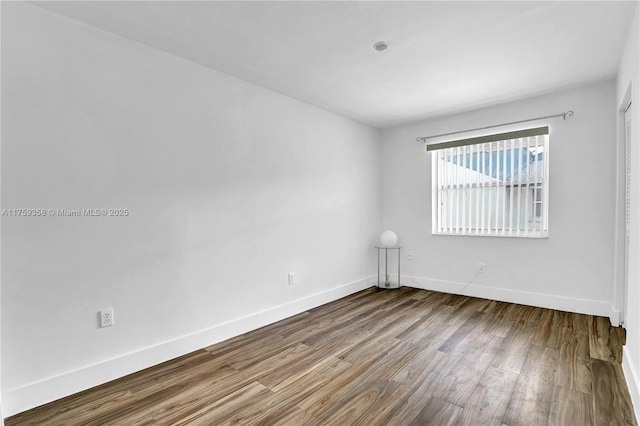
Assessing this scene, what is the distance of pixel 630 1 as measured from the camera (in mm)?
1945

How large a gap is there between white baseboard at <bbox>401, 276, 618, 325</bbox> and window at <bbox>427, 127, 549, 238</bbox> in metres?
0.68

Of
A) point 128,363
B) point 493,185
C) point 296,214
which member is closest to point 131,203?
point 128,363

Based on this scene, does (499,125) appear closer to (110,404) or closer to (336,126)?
(336,126)

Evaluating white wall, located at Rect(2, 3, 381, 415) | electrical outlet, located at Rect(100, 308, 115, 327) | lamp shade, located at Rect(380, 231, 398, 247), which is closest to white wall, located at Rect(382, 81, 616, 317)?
lamp shade, located at Rect(380, 231, 398, 247)

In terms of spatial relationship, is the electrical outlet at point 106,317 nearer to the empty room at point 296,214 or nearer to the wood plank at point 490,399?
the empty room at point 296,214

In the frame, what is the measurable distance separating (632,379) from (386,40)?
8.76 ft

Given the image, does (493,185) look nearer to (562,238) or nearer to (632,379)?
(562,238)

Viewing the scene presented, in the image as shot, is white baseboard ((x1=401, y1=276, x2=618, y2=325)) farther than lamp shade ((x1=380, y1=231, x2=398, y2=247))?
No

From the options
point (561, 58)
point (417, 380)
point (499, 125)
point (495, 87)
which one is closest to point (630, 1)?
point (561, 58)

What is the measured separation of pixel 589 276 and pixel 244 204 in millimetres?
3613

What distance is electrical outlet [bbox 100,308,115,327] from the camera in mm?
2154

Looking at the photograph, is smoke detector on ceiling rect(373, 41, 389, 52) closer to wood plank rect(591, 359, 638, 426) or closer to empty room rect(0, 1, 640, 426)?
empty room rect(0, 1, 640, 426)

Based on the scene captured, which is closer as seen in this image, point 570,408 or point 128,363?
point 570,408

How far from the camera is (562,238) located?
348cm
